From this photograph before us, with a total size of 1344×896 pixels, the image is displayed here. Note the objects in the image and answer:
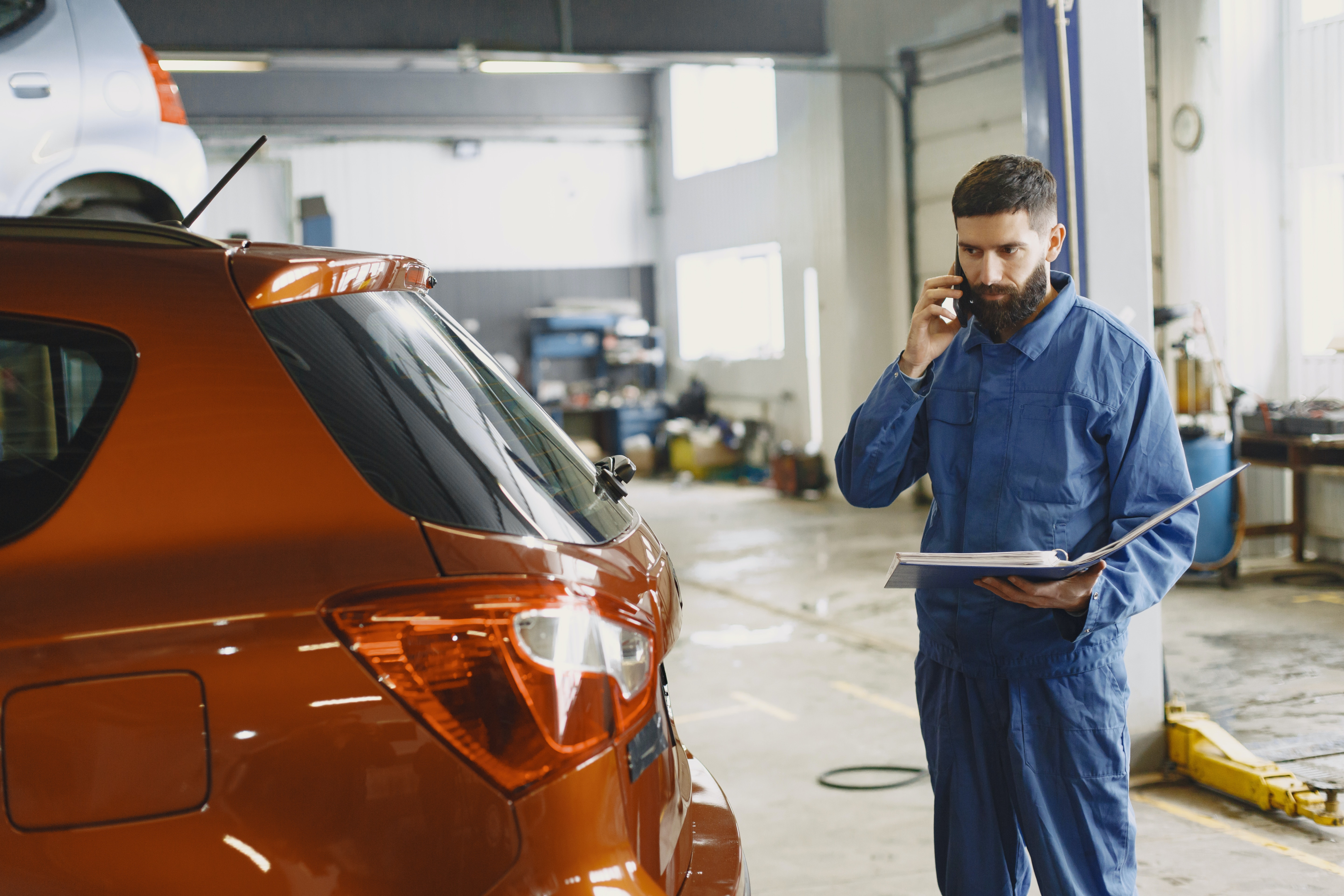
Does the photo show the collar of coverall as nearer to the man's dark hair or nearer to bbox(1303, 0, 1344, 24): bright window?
the man's dark hair

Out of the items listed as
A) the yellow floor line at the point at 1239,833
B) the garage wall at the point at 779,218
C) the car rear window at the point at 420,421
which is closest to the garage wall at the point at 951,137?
the garage wall at the point at 779,218

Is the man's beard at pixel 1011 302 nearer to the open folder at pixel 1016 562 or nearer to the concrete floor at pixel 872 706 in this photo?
the open folder at pixel 1016 562

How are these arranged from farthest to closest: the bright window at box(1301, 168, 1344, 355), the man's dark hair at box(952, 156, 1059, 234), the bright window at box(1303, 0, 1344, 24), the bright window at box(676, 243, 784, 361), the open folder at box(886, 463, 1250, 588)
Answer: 1. the bright window at box(676, 243, 784, 361)
2. the bright window at box(1301, 168, 1344, 355)
3. the bright window at box(1303, 0, 1344, 24)
4. the man's dark hair at box(952, 156, 1059, 234)
5. the open folder at box(886, 463, 1250, 588)

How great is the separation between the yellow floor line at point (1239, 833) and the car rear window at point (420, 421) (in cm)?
273

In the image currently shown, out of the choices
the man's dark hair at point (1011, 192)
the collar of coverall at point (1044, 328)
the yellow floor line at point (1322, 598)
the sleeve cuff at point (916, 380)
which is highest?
the man's dark hair at point (1011, 192)

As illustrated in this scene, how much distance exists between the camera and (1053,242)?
202 centimetres

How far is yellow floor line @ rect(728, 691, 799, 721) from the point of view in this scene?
4.84 metres

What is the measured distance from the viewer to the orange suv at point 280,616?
1.15 m

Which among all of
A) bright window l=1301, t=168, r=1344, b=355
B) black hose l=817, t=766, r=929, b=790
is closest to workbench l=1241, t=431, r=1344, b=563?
bright window l=1301, t=168, r=1344, b=355

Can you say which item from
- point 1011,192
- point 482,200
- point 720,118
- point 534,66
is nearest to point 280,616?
point 1011,192

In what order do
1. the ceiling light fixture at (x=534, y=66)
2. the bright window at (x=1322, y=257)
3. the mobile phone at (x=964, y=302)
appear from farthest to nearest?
the ceiling light fixture at (x=534, y=66) < the bright window at (x=1322, y=257) < the mobile phone at (x=964, y=302)

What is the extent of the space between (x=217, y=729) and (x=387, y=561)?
241 mm

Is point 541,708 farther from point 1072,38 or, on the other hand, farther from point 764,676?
point 764,676

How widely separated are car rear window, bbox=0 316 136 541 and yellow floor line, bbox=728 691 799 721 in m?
3.87
